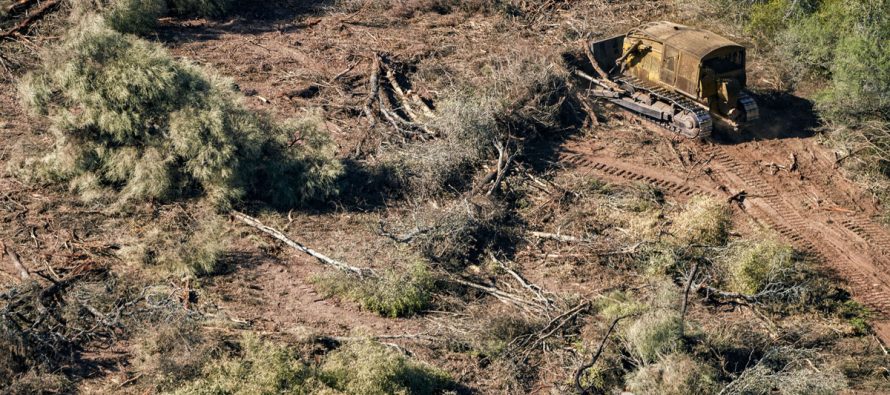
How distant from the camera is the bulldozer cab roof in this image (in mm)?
15824

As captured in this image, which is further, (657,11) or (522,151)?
(657,11)

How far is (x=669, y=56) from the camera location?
53.2 feet

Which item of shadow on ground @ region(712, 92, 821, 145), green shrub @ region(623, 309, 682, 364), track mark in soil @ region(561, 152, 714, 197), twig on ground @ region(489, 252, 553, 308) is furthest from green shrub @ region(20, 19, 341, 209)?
shadow on ground @ region(712, 92, 821, 145)

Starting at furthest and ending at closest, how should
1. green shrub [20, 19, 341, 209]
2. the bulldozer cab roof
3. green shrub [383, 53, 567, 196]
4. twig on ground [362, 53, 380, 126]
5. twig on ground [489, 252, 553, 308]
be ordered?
twig on ground [362, 53, 380, 126] → the bulldozer cab roof → green shrub [383, 53, 567, 196] → green shrub [20, 19, 341, 209] → twig on ground [489, 252, 553, 308]

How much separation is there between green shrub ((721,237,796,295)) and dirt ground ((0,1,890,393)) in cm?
130

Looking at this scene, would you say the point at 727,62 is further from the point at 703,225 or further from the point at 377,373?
the point at 377,373

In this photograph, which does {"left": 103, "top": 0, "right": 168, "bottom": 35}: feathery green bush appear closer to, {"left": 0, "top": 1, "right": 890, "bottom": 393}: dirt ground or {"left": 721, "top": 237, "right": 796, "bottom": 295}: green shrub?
{"left": 0, "top": 1, "right": 890, "bottom": 393}: dirt ground

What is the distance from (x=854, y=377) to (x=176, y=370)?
8939 millimetres

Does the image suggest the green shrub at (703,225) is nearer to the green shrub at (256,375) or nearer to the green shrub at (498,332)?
the green shrub at (498,332)

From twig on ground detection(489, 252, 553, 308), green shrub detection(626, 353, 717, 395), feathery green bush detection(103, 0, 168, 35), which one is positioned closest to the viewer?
green shrub detection(626, 353, 717, 395)

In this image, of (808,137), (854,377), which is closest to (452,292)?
(854,377)

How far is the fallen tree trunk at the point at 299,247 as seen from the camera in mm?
12016

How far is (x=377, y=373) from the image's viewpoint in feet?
31.5

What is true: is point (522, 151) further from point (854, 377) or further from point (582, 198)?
point (854, 377)
